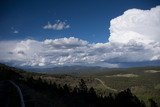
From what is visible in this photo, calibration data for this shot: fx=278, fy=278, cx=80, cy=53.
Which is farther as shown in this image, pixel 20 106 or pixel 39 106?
pixel 39 106

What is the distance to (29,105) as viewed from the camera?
2322 cm

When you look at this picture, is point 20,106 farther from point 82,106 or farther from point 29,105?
point 82,106

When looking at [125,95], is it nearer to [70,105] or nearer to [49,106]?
[70,105]

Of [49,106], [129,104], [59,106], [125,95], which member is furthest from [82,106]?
[125,95]

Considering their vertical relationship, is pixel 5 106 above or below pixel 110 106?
Result: above

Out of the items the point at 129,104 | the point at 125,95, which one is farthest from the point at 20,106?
the point at 125,95

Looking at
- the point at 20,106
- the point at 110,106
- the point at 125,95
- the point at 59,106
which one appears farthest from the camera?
the point at 125,95

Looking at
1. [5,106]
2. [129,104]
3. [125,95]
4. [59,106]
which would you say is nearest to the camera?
[5,106]

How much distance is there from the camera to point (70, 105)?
1153 inches

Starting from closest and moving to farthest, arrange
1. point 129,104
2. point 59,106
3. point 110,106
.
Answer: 1. point 59,106
2. point 110,106
3. point 129,104

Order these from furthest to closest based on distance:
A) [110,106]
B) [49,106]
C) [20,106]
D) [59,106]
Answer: [110,106], [59,106], [49,106], [20,106]

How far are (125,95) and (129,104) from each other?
4802 millimetres

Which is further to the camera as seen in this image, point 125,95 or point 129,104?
point 125,95

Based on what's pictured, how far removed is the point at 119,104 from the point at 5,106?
122ft
